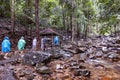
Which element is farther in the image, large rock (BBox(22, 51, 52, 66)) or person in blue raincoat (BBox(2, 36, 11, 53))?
person in blue raincoat (BBox(2, 36, 11, 53))

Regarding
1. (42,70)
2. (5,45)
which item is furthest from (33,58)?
(5,45)

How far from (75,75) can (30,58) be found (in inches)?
120

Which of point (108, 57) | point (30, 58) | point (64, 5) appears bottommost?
point (108, 57)

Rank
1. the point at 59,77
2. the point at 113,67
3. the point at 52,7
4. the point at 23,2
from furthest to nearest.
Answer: the point at 52,7
the point at 23,2
the point at 113,67
the point at 59,77

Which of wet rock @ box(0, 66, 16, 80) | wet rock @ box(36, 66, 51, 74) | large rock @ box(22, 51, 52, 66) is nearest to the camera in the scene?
wet rock @ box(0, 66, 16, 80)

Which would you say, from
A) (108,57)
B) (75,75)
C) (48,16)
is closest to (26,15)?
(48,16)

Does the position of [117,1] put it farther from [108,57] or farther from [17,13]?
[17,13]

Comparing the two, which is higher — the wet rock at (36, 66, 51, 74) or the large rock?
the large rock

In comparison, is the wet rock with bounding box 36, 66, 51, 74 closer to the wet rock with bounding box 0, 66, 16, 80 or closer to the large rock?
the large rock

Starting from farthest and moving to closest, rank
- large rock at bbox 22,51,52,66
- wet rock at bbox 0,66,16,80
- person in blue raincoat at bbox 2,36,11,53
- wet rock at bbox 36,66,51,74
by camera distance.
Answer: person in blue raincoat at bbox 2,36,11,53 < large rock at bbox 22,51,52,66 < wet rock at bbox 36,66,51,74 < wet rock at bbox 0,66,16,80

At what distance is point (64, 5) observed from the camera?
109 ft

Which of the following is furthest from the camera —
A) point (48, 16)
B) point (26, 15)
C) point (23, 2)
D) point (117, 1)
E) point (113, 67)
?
point (48, 16)

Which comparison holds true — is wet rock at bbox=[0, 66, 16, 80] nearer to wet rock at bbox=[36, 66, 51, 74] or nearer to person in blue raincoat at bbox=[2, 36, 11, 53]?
wet rock at bbox=[36, 66, 51, 74]

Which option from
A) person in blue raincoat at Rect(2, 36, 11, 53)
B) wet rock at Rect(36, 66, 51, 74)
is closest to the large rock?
wet rock at Rect(36, 66, 51, 74)
